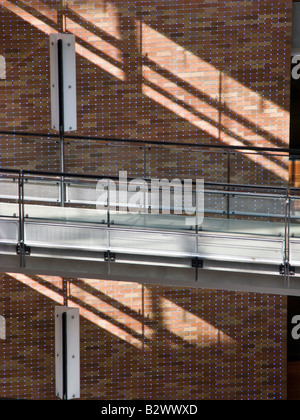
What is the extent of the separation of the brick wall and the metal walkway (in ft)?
7.36

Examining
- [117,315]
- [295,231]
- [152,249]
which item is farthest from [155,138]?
[295,231]

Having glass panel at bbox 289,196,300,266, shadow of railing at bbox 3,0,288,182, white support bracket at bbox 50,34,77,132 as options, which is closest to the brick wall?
shadow of railing at bbox 3,0,288,182

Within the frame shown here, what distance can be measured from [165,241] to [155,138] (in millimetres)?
3935

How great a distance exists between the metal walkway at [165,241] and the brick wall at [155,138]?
7.36ft

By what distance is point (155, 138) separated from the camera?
12.2 meters

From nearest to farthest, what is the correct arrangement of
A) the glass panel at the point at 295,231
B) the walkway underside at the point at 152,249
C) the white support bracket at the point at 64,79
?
the glass panel at the point at 295,231 < the walkway underside at the point at 152,249 < the white support bracket at the point at 64,79

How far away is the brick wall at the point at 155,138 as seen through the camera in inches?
463

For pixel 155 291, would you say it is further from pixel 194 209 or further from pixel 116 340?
pixel 194 209

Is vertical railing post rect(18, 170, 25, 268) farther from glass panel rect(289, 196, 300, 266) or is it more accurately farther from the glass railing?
glass panel rect(289, 196, 300, 266)

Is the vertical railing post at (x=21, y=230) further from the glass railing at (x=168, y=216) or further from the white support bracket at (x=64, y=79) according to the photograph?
Result: the white support bracket at (x=64, y=79)

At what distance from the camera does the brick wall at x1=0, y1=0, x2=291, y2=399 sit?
11.8 metres

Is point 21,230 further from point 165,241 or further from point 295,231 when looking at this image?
point 295,231

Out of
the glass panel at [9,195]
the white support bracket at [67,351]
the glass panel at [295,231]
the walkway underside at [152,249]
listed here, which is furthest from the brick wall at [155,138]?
the glass panel at [295,231]

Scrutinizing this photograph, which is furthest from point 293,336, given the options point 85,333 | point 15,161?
point 15,161
